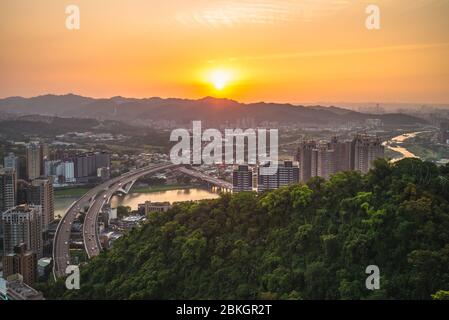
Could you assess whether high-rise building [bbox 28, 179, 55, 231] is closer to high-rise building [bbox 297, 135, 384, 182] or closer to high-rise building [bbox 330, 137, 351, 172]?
high-rise building [bbox 297, 135, 384, 182]

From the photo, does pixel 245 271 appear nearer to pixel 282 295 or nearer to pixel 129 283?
pixel 282 295

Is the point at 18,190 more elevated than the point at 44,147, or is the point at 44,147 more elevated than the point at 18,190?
the point at 44,147

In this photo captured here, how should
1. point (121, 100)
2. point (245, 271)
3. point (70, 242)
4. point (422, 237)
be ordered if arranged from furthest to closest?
point (121, 100) < point (70, 242) < point (245, 271) < point (422, 237)

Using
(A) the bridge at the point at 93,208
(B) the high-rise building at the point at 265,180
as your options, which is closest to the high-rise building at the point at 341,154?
(B) the high-rise building at the point at 265,180

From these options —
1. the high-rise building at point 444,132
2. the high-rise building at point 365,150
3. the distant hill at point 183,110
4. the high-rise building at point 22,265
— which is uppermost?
the distant hill at point 183,110

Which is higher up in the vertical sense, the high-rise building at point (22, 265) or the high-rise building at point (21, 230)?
the high-rise building at point (21, 230)

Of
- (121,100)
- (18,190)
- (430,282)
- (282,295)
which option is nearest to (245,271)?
(282,295)

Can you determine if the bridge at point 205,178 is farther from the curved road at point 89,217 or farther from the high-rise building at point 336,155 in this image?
the high-rise building at point 336,155
